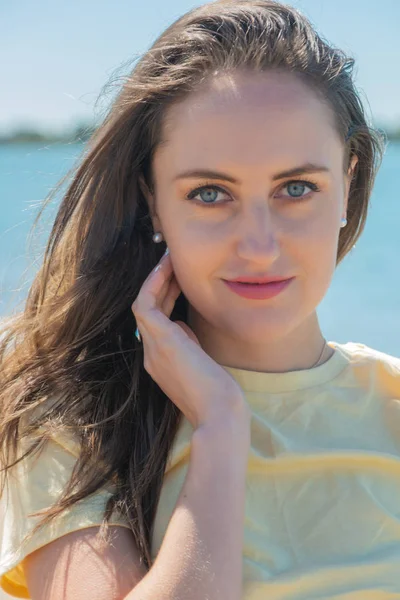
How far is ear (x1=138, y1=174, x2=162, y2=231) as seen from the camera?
2.22m

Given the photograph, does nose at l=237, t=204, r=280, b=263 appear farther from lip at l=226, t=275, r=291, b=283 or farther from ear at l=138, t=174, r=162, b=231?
ear at l=138, t=174, r=162, b=231

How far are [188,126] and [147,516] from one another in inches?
34.7

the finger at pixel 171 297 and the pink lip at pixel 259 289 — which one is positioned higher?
the pink lip at pixel 259 289

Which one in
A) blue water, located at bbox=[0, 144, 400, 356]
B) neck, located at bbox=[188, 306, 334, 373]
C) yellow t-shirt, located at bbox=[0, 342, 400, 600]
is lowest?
blue water, located at bbox=[0, 144, 400, 356]

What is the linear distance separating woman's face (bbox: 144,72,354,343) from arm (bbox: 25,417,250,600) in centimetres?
34

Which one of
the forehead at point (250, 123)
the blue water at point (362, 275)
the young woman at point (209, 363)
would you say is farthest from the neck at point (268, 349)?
the blue water at point (362, 275)

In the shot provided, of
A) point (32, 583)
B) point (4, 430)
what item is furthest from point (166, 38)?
point (32, 583)

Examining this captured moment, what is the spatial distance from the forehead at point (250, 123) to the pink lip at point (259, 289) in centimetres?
28

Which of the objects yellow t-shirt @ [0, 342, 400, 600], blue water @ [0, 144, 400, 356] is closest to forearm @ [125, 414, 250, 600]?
yellow t-shirt @ [0, 342, 400, 600]

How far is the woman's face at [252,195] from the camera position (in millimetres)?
1959

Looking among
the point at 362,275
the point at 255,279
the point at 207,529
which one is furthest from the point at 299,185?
the point at 362,275

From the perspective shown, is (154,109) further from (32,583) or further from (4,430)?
(32,583)

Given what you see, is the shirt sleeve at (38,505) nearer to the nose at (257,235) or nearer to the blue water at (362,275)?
the nose at (257,235)

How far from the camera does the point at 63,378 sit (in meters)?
2.15
